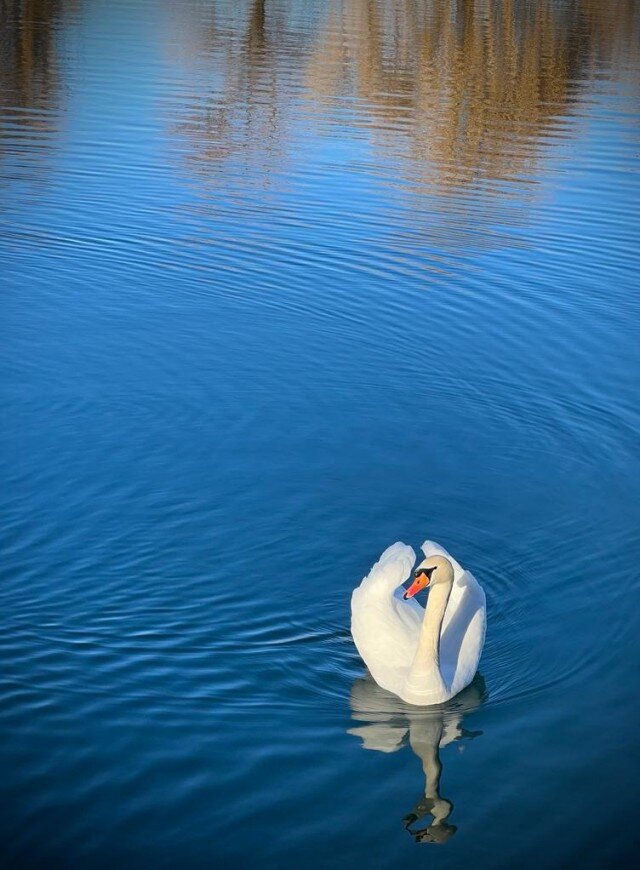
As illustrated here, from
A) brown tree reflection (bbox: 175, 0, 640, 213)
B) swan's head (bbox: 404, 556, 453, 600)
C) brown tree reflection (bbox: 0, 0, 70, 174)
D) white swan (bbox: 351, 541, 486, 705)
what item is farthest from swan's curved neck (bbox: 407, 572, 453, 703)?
brown tree reflection (bbox: 0, 0, 70, 174)

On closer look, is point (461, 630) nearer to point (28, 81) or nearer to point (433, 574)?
point (433, 574)

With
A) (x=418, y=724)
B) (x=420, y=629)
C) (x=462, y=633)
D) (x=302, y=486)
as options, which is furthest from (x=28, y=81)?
(x=418, y=724)

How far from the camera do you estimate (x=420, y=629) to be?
9156 millimetres

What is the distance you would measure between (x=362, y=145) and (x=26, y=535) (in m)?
20.5

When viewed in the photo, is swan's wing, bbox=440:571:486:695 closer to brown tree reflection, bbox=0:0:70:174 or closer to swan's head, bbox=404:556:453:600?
swan's head, bbox=404:556:453:600

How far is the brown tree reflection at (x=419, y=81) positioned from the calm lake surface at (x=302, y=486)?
16.7 inches

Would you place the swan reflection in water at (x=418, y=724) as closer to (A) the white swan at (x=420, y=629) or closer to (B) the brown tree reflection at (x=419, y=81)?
(A) the white swan at (x=420, y=629)

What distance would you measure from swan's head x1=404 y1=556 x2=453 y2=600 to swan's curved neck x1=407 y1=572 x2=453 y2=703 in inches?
4.0

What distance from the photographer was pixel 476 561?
35.7 ft

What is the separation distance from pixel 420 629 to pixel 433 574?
0.59 meters

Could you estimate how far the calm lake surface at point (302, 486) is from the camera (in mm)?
7855

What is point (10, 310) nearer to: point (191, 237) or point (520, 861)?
point (191, 237)

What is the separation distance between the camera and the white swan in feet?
28.3

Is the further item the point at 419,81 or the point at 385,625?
the point at 419,81
